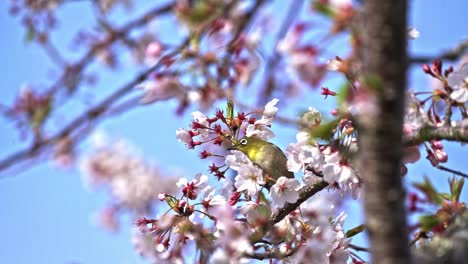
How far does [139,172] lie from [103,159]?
643mm

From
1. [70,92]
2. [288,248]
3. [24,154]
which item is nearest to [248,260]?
[288,248]

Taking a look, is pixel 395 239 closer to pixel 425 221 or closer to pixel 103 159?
pixel 425 221

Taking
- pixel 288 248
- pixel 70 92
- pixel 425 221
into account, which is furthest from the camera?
pixel 70 92

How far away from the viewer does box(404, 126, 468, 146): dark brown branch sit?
2.16 metres

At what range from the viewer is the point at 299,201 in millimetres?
2834

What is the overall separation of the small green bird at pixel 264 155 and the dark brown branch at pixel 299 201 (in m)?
0.33

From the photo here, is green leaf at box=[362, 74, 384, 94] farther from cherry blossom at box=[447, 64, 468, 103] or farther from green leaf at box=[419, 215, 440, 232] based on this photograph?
cherry blossom at box=[447, 64, 468, 103]

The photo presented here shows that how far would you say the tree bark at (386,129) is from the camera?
4.49ft

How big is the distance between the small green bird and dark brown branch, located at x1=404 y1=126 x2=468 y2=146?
3.14ft

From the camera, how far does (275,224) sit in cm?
282

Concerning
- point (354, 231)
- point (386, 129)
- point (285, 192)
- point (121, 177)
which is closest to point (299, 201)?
point (285, 192)

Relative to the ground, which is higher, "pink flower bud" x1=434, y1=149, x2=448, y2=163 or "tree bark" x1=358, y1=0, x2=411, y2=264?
"tree bark" x1=358, y1=0, x2=411, y2=264

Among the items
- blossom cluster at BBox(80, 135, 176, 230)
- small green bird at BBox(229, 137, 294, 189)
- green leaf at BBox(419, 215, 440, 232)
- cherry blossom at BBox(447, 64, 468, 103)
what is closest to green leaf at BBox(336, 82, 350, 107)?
green leaf at BBox(419, 215, 440, 232)

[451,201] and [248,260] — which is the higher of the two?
[248,260]
